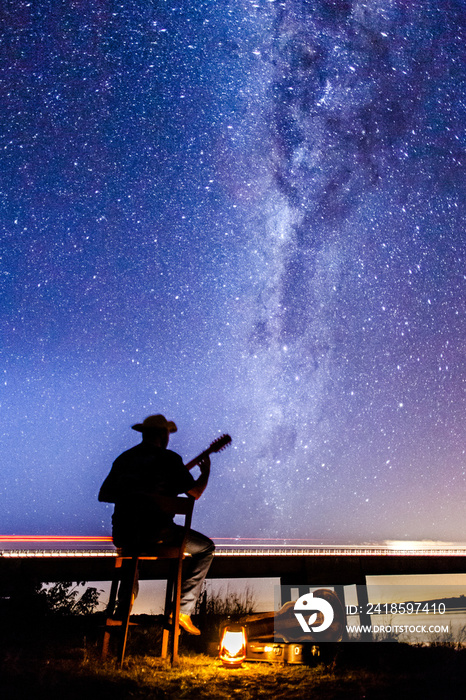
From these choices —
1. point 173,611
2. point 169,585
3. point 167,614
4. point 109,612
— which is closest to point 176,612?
point 173,611

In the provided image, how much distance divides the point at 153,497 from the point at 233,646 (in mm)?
1918

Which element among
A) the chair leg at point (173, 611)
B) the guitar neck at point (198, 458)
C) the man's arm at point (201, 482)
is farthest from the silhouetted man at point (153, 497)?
the guitar neck at point (198, 458)

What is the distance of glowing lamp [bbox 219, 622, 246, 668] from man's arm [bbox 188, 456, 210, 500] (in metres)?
1.52

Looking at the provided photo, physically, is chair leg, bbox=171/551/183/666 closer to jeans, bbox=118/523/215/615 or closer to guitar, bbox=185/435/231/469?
jeans, bbox=118/523/215/615

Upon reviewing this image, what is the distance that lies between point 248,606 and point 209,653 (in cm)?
308

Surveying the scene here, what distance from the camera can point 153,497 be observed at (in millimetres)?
4168

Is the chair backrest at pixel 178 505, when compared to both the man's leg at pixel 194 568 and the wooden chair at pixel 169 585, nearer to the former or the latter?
the wooden chair at pixel 169 585

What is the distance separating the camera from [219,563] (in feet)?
22.7

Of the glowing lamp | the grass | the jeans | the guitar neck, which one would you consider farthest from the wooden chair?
the guitar neck

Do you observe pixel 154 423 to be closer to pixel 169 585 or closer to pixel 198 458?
pixel 198 458

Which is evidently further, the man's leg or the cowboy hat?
the cowboy hat

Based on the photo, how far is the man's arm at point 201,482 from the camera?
457 centimetres

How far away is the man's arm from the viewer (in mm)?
4572

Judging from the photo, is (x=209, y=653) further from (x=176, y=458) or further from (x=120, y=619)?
(x=176, y=458)
